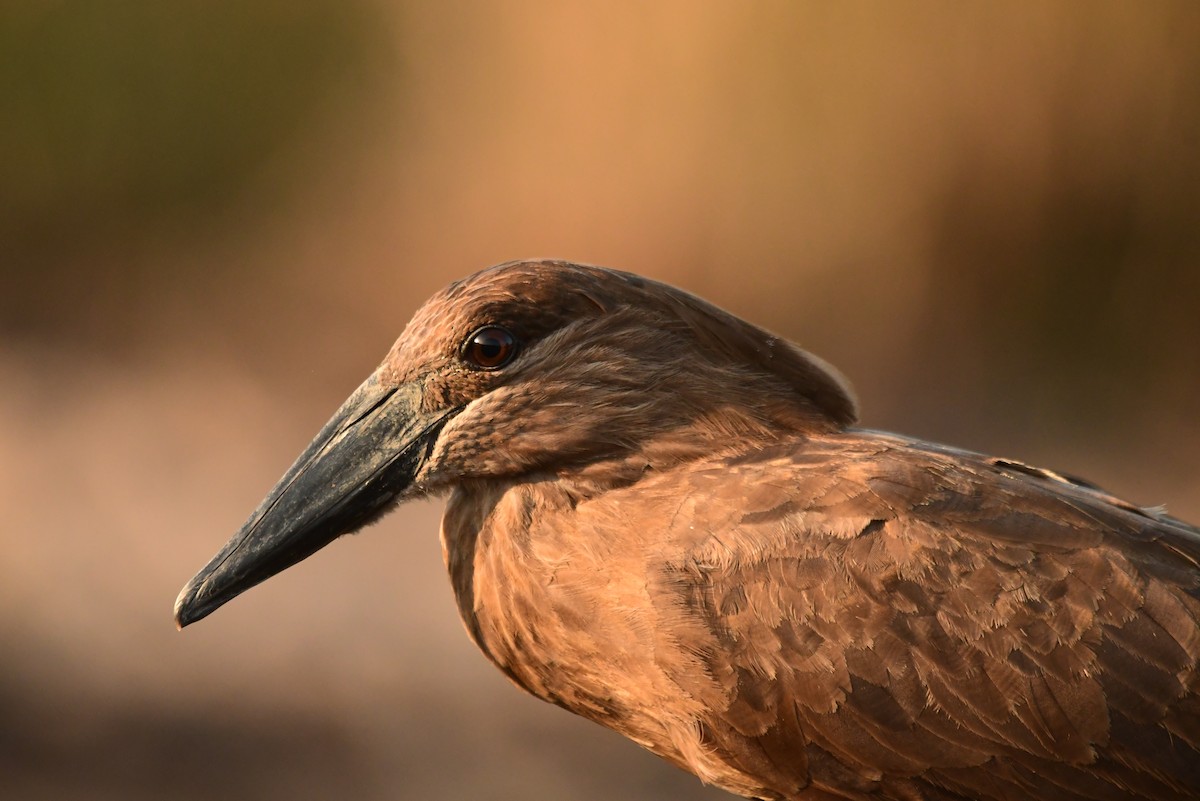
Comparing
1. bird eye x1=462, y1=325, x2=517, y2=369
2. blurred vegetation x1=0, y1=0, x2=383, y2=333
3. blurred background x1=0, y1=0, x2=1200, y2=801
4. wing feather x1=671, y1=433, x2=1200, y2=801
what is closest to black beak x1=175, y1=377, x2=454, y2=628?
bird eye x1=462, y1=325, x2=517, y2=369

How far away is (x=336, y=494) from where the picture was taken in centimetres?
303

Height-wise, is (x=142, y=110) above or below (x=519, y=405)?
below

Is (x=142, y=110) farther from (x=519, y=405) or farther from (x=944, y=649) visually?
(x=944, y=649)

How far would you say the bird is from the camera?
271 cm

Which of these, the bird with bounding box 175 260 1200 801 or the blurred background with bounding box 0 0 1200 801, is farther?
the blurred background with bounding box 0 0 1200 801

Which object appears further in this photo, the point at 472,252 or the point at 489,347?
Result: the point at 472,252

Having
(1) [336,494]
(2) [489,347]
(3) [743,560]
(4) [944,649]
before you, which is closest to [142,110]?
(1) [336,494]

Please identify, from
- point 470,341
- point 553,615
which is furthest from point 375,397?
point 553,615

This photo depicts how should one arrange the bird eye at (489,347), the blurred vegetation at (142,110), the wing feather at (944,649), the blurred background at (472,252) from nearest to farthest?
the wing feather at (944,649)
the bird eye at (489,347)
the blurred background at (472,252)
the blurred vegetation at (142,110)

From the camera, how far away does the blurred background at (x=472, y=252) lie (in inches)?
252

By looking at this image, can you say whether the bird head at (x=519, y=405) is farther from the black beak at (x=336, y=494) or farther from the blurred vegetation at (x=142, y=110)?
the blurred vegetation at (x=142, y=110)

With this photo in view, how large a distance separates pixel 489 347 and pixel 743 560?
68 cm

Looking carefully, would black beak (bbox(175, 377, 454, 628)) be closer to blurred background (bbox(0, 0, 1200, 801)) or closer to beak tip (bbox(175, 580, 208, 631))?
beak tip (bbox(175, 580, 208, 631))

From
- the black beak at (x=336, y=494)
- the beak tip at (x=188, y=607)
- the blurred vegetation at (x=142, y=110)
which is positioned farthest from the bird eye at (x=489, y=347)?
the blurred vegetation at (x=142, y=110)
